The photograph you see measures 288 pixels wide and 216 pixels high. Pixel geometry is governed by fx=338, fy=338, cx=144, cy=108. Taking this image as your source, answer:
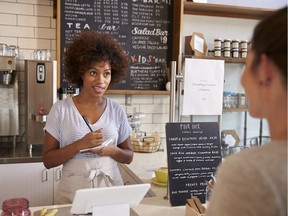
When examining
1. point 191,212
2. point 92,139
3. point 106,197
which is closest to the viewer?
point 106,197

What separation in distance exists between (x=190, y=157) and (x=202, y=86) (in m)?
0.37

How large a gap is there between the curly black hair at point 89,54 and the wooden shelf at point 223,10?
1.55m

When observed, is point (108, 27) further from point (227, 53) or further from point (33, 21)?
point (227, 53)

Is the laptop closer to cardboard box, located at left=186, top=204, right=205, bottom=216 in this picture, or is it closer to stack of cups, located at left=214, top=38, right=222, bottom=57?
cardboard box, located at left=186, top=204, right=205, bottom=216

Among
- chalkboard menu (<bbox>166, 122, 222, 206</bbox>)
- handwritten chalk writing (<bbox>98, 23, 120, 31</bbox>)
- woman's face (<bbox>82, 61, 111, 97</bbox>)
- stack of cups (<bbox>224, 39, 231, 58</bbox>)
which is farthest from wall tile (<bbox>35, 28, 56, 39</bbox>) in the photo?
chalkboard menu (<bbox>166, 122, 222, 206</bbox>)

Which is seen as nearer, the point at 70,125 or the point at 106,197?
the point at 106,197

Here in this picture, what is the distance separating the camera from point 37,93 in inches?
105

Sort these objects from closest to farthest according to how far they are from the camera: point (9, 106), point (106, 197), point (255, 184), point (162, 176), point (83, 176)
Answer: point (255, 184), point (106, 197), point (83, 176), point (162, 176), point (9, 106)

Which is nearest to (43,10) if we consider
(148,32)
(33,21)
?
(33,21)

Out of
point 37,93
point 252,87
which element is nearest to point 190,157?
point 252,87

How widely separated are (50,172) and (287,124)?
7.64ft

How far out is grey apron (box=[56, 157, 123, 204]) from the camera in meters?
1.63

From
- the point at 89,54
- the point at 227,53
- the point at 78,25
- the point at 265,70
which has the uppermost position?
the point at 78,25

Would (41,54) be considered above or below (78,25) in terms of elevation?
below
